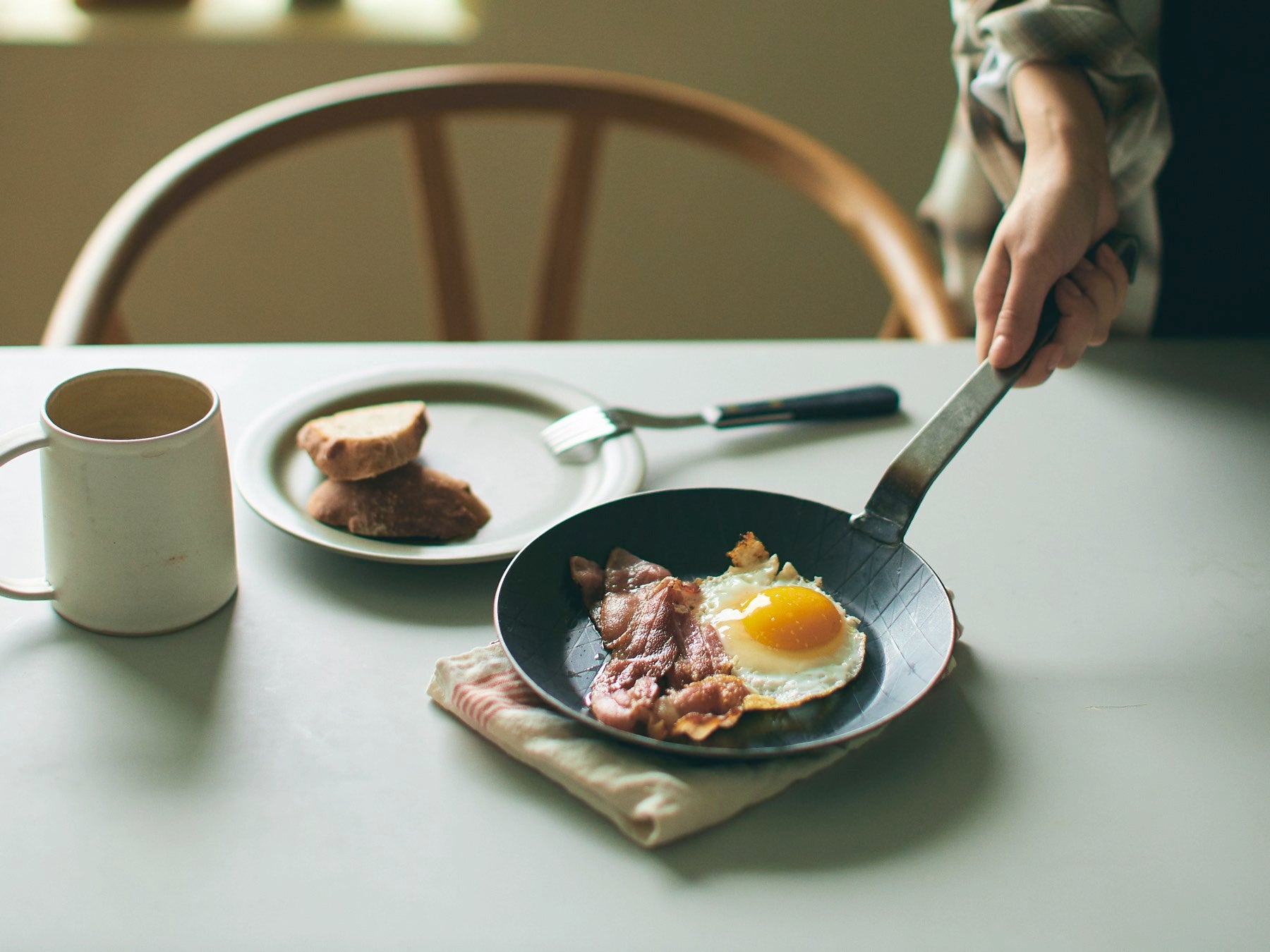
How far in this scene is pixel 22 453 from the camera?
711 millimetres

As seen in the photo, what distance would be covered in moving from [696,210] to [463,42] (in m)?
0.64

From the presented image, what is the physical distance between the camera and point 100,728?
727 millimetres

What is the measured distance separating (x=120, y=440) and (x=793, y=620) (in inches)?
18.9

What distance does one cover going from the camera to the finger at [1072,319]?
3.15 feet

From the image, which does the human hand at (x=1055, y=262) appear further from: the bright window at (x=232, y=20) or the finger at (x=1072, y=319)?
the bright window at (x=232, y=20)

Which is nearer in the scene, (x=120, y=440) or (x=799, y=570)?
(x=120, y=440)

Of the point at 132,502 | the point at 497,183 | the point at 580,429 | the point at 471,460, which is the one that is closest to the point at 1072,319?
the point at 580,429

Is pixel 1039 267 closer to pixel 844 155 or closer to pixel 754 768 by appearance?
pixel 754 768

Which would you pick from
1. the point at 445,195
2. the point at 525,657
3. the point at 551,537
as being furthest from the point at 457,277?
the point at 525,657

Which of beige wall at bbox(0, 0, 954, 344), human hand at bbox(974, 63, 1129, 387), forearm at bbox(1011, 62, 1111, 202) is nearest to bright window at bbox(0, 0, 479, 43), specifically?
beige wall at bbox(0, 0, 954, 344)

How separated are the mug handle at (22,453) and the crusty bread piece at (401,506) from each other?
214mm

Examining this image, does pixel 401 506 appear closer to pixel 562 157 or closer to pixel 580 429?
pixel 580 429

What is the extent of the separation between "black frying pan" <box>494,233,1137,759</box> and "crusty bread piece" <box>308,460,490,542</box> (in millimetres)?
115

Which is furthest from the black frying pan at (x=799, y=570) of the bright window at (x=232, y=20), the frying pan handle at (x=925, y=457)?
the bright window at (x=232, y=20)
